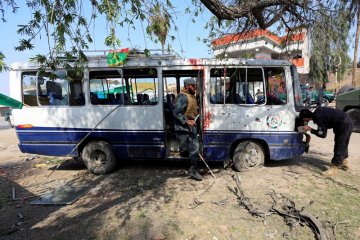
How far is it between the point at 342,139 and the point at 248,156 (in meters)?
1.81

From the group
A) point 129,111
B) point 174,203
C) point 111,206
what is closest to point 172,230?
point 174,203

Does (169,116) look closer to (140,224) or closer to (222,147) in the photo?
(222,147)

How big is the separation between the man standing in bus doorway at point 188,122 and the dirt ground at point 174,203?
0.47 m

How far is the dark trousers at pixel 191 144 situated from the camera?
6.07m

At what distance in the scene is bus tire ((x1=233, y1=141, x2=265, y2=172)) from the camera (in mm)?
6410

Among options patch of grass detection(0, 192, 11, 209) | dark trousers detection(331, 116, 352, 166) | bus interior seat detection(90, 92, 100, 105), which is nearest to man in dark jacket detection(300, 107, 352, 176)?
dark trousers detection(331, 116, 352, 166)

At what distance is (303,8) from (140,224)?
443 cm

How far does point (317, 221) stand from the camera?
4.13 meters

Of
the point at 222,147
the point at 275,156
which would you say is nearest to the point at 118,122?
the point at 222,147

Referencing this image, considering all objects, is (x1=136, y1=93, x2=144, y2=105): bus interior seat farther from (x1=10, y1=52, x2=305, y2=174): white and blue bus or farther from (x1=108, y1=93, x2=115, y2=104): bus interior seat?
(x1=108, y1=93, x2=115, y2=104): bus interior seat

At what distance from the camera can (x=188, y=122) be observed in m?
5.94

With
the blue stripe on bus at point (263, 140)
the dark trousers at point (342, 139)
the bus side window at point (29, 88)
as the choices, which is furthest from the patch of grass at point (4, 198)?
the dark trousers at point (342, 139)

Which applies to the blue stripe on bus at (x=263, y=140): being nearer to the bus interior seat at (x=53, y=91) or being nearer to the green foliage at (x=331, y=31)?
the green foliage at (x=331, y=31)

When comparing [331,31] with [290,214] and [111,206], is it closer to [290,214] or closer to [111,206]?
[290,214]
